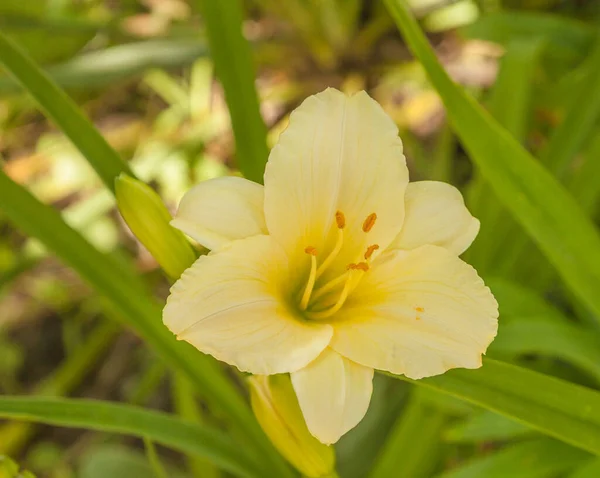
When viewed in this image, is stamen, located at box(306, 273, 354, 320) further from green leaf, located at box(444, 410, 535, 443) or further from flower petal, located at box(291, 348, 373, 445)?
green leaf, located at box(444, 410, 535, 443)

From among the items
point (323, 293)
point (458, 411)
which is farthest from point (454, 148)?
point (323, 293)

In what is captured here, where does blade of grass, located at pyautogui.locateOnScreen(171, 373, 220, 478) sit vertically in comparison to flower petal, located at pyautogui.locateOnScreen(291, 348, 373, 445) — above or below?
below

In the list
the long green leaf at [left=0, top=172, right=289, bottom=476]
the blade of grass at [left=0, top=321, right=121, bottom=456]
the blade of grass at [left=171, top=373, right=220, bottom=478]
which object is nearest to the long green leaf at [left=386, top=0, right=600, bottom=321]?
the long green leaf at [left=0, top=172, right=289, bottom=476]

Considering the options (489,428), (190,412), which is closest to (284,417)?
(489,428)

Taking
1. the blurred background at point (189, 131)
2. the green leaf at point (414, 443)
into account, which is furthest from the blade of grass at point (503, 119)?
the green leaf at point (414, 443)

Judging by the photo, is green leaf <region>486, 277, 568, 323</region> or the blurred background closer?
green leaf <region>486, 277, 568, 323</region>

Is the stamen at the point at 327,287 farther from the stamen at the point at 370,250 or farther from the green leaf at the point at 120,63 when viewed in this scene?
the green leaf at the point at 120,63

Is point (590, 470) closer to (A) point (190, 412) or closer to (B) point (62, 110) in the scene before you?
(A) point (190, 412)
